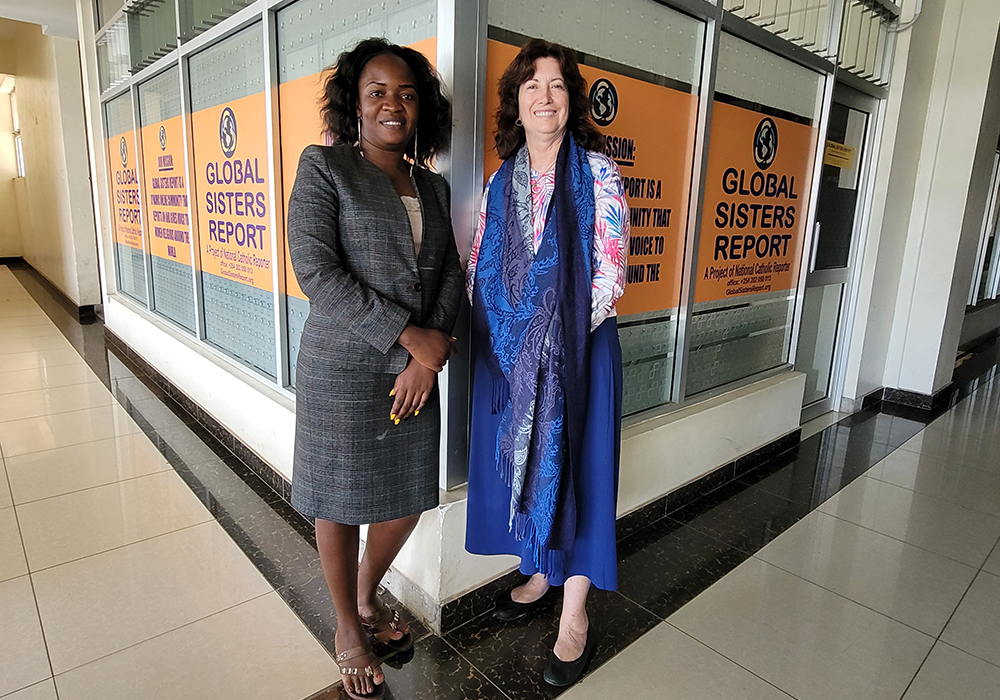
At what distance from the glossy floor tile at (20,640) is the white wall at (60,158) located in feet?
19.0

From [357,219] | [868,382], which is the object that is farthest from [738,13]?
[868,382]

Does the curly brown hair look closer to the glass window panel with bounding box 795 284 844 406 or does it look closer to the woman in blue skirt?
the woman in blue skirt

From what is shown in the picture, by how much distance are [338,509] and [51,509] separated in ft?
5.84

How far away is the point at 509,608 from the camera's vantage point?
201cm

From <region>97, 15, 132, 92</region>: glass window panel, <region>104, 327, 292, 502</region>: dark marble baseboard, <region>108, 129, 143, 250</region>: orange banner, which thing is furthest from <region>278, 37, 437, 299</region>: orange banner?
<region>97, 15, 132, 92</region>: glass window panel

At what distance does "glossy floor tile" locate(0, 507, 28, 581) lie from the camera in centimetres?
212

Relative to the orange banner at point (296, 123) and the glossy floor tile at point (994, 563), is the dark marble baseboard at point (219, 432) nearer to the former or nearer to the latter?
the orange banner at point (296, 123)

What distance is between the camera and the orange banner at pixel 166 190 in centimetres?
366

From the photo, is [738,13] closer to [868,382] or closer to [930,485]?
[930,485]

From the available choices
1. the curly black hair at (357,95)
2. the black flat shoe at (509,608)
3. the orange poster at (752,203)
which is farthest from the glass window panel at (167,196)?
the orange poster at (752,203)

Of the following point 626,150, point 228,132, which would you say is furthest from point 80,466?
point 626,150

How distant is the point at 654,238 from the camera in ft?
8.30

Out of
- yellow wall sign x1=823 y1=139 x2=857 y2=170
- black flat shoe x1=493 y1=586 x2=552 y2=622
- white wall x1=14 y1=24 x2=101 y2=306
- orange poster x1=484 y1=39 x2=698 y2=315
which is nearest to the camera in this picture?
black flat shoe x1=493 y1=586 x2=552 y2=622

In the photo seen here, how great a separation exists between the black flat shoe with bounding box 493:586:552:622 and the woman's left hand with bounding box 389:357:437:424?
0.84m
